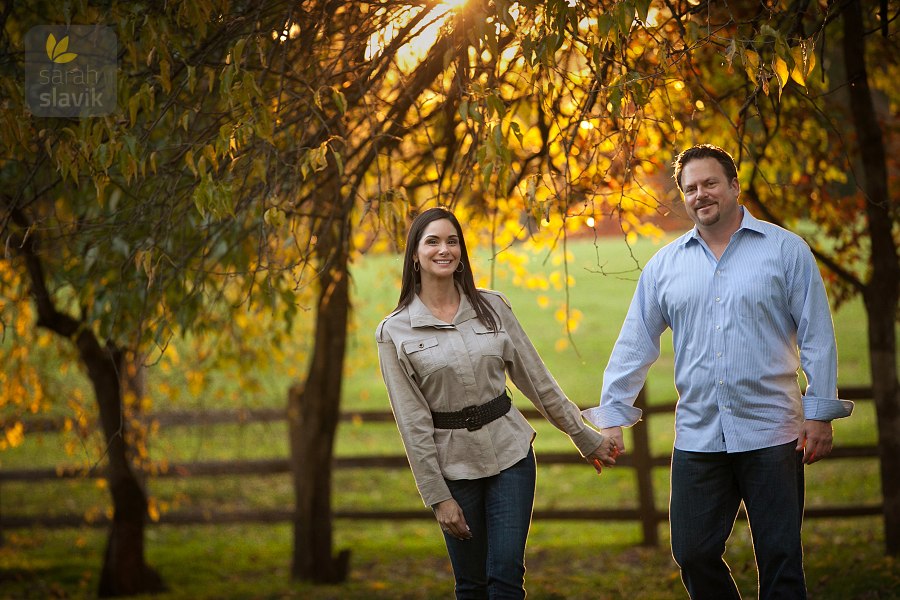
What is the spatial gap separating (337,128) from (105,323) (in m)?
1.64

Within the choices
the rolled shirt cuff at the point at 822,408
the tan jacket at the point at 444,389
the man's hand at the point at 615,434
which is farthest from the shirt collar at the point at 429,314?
the rolled shirt cuff at the point at 822,408

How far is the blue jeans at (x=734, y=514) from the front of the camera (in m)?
3.20

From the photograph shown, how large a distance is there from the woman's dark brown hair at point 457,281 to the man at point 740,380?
65cm

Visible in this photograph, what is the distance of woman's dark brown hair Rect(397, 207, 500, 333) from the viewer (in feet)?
11.6

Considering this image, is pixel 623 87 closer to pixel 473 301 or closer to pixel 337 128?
pixel 473 301

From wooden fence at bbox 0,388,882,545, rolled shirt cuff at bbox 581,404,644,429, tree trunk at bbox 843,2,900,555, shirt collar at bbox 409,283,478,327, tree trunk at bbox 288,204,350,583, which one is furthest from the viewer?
wooden fence at bbox 0,388,882,545

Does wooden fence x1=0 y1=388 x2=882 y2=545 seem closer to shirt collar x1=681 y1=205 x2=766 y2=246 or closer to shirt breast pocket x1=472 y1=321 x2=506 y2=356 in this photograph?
shirt collar x1=681 y1=205 x2=766 y2=246

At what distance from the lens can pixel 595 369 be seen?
58.4 ft

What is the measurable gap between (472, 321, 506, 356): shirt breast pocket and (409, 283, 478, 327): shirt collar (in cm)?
5

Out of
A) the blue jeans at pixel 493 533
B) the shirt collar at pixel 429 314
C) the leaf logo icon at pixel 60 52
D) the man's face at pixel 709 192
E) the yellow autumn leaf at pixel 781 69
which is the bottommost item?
the blue jeans at pixel 493 533

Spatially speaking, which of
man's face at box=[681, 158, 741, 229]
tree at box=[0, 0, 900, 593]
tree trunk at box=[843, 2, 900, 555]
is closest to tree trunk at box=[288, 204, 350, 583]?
tree at box=[0, 0, 900, 593]

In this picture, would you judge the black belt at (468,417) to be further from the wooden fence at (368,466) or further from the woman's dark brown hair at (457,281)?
the wooden fence at (368,466)

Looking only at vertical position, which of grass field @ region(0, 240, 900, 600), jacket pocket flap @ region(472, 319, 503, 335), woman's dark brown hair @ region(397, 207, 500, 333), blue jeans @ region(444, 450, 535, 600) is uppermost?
woman's dark brown hair @ region(397, 207, 500, 333)

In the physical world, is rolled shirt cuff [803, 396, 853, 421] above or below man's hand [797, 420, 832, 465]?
above
